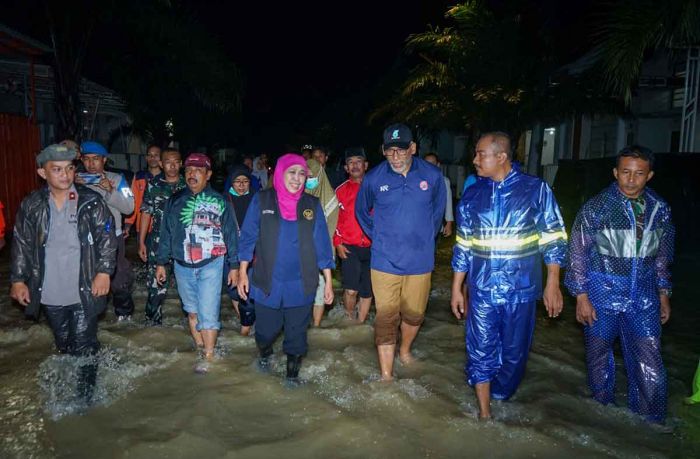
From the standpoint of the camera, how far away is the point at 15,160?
37.6ft

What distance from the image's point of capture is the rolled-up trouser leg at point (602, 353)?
3.90 m

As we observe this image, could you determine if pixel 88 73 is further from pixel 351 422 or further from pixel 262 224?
pixel 351 422

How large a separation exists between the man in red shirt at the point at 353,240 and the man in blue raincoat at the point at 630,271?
2532 millimetres

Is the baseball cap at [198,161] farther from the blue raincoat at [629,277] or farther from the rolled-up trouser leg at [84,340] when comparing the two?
the blue raincoat at [629,277]

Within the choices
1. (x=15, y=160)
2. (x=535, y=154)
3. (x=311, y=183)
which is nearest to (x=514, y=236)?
(x=311, y=183)

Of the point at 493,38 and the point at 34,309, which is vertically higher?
the point at 493,38

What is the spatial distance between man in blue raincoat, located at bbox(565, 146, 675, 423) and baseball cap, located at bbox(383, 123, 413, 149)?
148 centimetres

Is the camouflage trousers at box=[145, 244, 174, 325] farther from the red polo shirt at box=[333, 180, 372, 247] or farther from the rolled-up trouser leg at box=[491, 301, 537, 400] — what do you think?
the rolled-up trouser leg at box=[491, 301, 537, 400]

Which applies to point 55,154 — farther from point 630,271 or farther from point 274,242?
point 630,271

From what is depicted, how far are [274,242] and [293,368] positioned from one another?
113 cm

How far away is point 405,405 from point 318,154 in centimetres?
441

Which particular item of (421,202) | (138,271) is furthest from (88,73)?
(421,202)

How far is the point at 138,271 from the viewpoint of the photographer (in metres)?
8.91

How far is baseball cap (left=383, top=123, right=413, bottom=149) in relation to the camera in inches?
176
